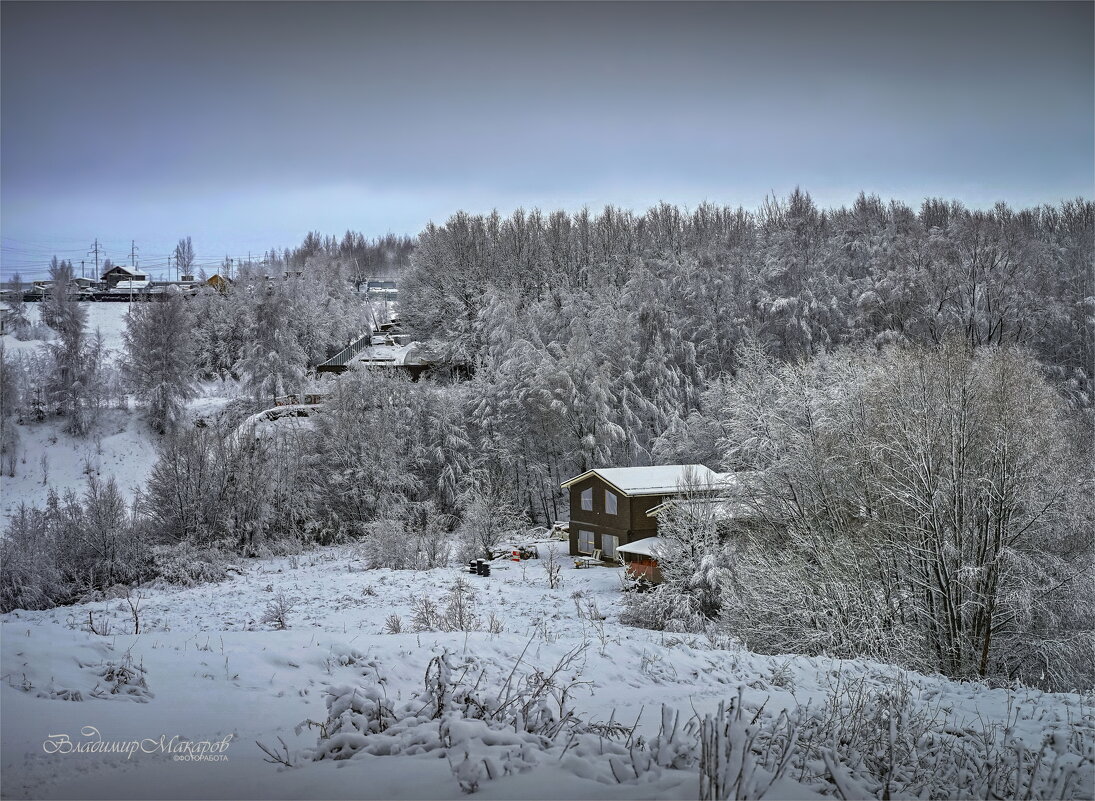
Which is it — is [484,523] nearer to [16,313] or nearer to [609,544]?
[609,544]

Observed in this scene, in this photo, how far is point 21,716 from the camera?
496 cm

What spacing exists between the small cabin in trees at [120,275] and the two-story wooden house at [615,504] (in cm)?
7026

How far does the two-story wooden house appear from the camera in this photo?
2870 centimetres

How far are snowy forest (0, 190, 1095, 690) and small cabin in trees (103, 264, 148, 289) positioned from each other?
27467mm

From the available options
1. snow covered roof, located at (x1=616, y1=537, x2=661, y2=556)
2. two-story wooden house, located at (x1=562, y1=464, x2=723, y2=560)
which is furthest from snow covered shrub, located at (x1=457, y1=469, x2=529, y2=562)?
snow covered roof, located at (x1=616, y1=537, x2=661, y2=556)

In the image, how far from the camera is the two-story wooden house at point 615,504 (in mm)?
28703

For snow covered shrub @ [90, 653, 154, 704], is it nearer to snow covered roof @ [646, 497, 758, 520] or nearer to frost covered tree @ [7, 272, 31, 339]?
snow covered roof @ [646, 497, 758, 520]

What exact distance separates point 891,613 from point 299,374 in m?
42.1

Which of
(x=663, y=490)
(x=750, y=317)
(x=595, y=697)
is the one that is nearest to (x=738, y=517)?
(x=663, y=490)

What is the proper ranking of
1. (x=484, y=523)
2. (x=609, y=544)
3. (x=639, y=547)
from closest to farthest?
(x=639, y=547) → (x=484, y=523) → (x=609, y=544)

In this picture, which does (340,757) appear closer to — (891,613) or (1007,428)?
(891,613)

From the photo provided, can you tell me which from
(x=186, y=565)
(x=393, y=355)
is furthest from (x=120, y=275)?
(x=186, y=565)

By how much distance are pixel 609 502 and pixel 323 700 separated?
2446 cm

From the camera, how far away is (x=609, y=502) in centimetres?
2978
